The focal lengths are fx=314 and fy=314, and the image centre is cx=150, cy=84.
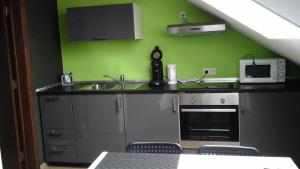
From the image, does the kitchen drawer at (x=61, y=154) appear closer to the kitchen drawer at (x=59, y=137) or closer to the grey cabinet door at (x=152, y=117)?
the kitchen drawer at (x=59, y=137)

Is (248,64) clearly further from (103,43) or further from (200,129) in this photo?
(103,43)

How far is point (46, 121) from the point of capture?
361cm

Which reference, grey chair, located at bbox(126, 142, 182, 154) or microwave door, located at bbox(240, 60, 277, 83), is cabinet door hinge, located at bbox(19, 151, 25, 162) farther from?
microwave door, located at bbox(240, 60, 277, 83)

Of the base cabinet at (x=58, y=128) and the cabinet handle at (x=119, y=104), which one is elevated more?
the cabinet handle at (x=119, y=104)

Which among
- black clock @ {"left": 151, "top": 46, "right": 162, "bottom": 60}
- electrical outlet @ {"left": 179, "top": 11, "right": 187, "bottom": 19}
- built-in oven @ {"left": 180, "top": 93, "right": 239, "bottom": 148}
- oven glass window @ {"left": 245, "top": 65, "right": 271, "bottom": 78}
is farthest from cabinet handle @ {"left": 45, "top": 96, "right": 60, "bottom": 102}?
oven glass window @ {"left": 245, "top": 65, "right": 271, "bottom": 78}

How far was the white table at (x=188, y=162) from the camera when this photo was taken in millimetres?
1597

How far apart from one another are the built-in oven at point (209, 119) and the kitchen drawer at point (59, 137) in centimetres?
127

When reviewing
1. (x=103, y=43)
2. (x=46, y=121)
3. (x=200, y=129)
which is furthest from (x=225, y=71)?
(x=46, y=121)

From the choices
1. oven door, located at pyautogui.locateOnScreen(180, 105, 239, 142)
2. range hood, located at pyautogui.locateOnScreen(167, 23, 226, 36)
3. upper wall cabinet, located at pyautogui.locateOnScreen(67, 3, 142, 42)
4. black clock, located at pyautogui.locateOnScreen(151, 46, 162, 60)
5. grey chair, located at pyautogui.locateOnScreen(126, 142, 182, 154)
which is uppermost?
upper wall cabinet, located at pyautogui.locateOnScreen(67, 3, 142, 42)

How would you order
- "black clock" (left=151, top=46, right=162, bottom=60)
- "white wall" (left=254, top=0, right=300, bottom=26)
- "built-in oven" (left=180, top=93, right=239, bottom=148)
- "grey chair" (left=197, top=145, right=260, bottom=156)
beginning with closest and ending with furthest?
1. "white wall" (left=254, top=0, right=300, bottom=26)
2. "grey chair" (left=197, top=145, right=260, bottom=156)
3. "built-in oven" (left=180, top=93, right=239, bottom=148)
4. "black clock" (left=151, top=46, right=162, bottom=60)

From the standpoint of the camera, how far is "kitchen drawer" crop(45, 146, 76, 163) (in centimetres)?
361

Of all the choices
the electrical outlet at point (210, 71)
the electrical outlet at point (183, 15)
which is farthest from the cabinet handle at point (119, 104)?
the electrical outlet at point (183, 15)

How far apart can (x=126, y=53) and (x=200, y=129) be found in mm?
1359

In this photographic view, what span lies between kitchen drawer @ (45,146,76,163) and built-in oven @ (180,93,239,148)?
4.20ft
